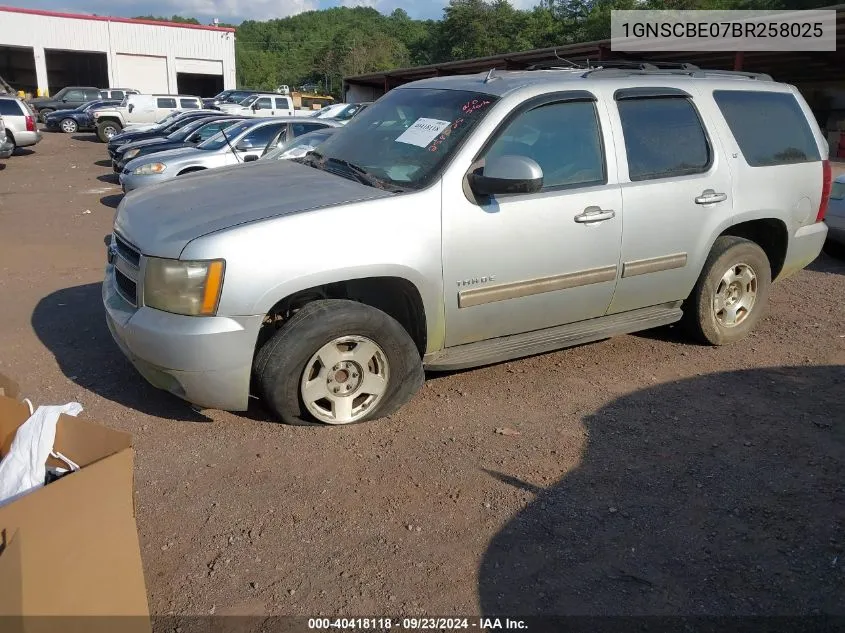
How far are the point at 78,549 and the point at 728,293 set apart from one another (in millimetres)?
4650

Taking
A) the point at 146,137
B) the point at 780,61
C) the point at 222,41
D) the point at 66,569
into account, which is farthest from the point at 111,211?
the point at 222,41

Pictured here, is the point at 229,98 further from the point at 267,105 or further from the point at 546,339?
the point at 546,339

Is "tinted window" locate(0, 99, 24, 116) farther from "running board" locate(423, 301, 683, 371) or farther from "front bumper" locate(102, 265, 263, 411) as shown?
"running board" locate(423, 301, 683, 371)

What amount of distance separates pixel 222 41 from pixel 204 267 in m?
53.1

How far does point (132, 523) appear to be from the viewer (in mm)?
2320

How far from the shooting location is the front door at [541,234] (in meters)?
3.95

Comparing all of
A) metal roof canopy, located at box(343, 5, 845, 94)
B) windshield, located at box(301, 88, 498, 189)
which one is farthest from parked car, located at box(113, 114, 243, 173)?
windshield, located at box(301, 88, 498, 189)

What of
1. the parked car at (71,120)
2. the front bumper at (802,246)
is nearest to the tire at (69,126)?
the parked car at (71,120)

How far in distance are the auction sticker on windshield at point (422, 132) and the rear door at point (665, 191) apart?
3.65 feet

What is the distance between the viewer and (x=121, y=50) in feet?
160

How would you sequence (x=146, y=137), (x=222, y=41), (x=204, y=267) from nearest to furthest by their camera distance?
(x=204, y=267)
(x=146, y=137)
(x=222, y=41)

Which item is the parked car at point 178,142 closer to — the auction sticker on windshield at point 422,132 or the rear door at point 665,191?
the auction sticker on windshield at point 422,132

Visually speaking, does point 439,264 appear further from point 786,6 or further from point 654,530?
point 786,6

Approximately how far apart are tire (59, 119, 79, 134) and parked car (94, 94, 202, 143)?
2.89 meters
